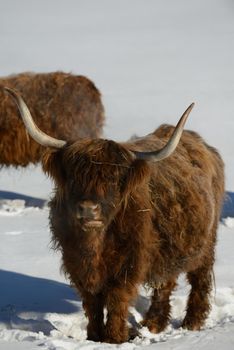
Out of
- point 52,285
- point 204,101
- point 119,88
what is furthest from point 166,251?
point 119,88

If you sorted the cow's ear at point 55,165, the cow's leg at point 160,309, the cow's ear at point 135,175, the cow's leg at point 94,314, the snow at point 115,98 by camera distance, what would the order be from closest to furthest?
the cow's ear at point 135,175
the cow's ear at point 55,165
the cow's leg at point 94,314
the snow at point 115,98
the cow's leg at point 160,309

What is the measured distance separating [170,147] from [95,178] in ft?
1.63

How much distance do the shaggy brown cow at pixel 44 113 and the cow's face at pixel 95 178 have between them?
5005mm

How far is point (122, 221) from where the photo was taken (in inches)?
187

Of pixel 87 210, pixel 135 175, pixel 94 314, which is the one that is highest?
pixel 135 175

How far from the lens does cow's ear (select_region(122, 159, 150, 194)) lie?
4652 mm

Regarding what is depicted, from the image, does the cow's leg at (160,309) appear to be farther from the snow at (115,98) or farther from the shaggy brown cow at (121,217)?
the shaggy brown cow at (121,217)

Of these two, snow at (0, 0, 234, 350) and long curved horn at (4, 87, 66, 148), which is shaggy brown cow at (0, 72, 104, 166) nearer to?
snow at (0, 0, 234, 350)

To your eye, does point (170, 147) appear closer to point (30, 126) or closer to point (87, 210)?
point (87, 210)

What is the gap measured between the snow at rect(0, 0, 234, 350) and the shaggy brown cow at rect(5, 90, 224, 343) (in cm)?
40

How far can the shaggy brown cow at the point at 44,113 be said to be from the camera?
9742 mm

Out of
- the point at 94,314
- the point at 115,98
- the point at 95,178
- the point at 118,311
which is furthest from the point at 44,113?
the point at 115,98

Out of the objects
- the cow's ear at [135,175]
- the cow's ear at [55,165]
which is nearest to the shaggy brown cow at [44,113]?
the cow's ear at [55,165]

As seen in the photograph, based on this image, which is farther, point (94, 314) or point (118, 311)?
point (94, 314)
